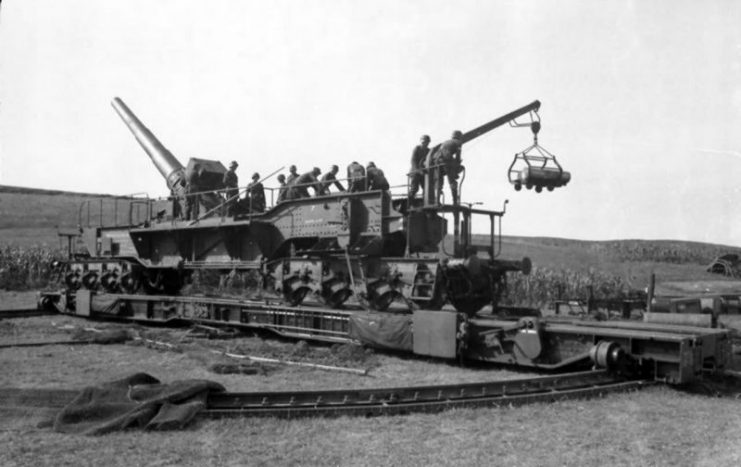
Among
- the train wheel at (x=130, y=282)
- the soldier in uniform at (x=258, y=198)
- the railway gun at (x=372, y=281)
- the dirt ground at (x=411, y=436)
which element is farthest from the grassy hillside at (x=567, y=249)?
the dirt ground at (x=411, y=436)

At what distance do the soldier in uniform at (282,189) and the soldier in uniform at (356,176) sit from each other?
5.31 ft

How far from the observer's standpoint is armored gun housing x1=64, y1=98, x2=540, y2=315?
11648mm

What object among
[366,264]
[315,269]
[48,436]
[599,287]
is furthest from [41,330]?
[599,287]

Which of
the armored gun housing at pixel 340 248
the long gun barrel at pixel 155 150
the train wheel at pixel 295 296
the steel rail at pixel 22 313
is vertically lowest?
the steel rail at pixel 22 313

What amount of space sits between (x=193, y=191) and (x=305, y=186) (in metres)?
3.99

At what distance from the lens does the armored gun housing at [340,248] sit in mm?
11648

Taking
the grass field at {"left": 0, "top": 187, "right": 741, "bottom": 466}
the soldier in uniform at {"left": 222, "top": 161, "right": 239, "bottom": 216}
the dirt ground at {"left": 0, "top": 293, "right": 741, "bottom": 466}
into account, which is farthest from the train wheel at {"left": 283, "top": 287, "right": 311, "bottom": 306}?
the dirt ground at {"left": 0, "top": 293, "right": 741, "bottom": 466}

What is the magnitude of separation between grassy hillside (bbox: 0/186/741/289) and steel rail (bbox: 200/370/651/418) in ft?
56.0

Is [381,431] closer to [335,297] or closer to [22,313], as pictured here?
[335,297]

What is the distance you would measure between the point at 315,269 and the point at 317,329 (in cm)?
136

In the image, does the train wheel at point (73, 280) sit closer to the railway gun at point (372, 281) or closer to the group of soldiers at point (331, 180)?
the railway gun at point (372, 281)

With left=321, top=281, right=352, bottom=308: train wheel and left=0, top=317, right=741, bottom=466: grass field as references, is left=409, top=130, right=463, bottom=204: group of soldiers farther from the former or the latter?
left=0, top=317, right=741, bottom=466: grass field

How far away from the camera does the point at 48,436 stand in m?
5.91

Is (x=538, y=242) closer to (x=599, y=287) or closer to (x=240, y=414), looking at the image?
(x=599, y=287)
